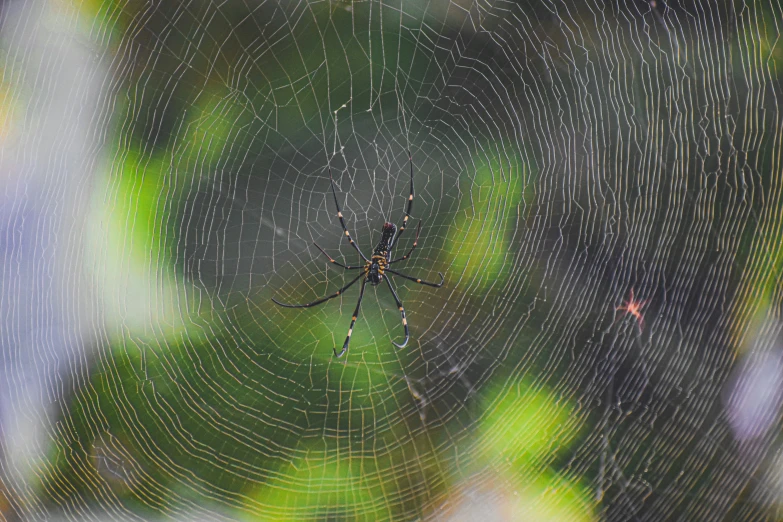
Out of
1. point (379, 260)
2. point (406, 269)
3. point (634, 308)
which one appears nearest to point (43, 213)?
point (379, 260)

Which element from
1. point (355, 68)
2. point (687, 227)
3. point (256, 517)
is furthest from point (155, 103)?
point (687, 227)

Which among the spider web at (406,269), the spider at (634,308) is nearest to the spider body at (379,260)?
the spider web at (406,269)

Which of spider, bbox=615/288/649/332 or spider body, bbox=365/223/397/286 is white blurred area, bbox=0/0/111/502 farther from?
spider, bbox=615/288/649/332

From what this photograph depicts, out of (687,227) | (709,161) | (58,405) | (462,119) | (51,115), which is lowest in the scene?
(58,405)

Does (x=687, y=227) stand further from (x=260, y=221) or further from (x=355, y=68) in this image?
(x=260, y=221)

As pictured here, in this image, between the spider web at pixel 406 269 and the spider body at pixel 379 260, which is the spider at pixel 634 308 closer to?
the spider web at pixel 406 269

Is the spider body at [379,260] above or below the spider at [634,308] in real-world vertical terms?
below

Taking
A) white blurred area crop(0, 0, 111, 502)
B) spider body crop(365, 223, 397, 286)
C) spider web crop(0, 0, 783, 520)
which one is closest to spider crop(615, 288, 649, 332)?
spider web crop(0, 0, 783, 520)

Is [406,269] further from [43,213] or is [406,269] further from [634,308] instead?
[43,213]
